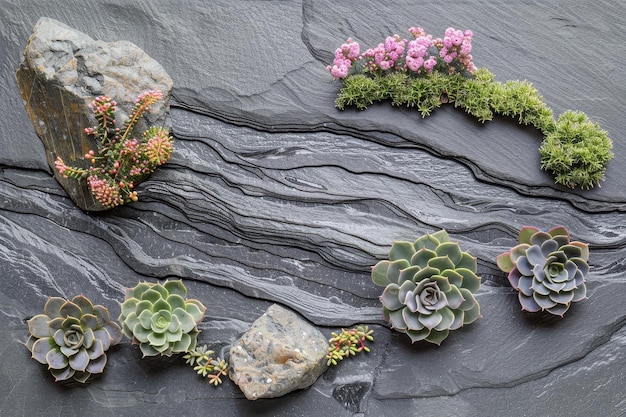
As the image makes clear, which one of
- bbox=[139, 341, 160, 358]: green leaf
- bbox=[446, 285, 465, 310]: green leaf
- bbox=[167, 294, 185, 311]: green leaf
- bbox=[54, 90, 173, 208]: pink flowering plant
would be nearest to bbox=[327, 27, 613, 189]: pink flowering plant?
bbox=[446, 285, 465, 310]: green leaf

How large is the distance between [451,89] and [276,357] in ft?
5.23

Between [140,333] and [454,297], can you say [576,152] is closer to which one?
[454,297]

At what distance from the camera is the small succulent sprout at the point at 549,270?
10.6ft

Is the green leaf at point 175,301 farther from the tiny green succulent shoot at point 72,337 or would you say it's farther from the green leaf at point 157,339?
the tiny green succulent shoot at point 72,337

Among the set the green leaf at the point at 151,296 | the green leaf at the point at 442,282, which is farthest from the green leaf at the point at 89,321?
the green leaf at the point at 442,282

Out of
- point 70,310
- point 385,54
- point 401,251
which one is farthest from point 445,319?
point 70,310

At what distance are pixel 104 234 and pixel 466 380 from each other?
6.09 ft

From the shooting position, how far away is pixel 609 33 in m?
3.79

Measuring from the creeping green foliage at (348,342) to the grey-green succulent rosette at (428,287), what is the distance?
0.14 meters

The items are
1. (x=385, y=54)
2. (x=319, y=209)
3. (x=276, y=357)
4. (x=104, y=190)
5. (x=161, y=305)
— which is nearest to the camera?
(x=276, y=357)

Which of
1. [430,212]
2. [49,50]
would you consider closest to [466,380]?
[430,212]

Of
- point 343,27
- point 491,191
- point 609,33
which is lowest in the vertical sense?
point 491,191

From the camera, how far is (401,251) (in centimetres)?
328

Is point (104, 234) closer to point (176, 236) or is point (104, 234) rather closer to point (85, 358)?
point (176, 236)
